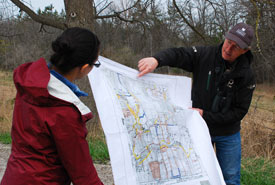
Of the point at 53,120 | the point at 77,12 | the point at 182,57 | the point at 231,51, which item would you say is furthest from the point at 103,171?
the point at 53,120

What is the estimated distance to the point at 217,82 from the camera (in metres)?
2.33

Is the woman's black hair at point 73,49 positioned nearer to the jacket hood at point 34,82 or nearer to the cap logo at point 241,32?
the jacket hood at point 34,82

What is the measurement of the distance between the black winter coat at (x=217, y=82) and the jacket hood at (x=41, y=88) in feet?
3.36

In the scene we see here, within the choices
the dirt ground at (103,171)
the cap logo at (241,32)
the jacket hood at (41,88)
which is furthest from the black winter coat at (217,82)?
the dirt ground at (103,171)

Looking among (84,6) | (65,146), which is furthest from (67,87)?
(84,6)

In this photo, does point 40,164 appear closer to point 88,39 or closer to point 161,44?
point 88,39

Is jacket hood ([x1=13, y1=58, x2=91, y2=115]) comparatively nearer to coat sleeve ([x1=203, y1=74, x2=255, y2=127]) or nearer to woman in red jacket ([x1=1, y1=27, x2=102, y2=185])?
woman in red jacket ([x1=1, y1=27, x2=102, y2=185])

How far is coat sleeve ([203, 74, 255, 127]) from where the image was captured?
2271 millimetres

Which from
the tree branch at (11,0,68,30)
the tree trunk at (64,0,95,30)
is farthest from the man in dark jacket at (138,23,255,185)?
the tree branch at (11,0,68,30)

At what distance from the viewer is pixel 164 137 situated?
6.35 feet

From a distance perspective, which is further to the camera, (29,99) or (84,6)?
Answer: (84,6)

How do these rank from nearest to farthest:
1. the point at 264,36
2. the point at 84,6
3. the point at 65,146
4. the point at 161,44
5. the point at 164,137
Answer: the point at 65,146 → the point at 164,137 → the point at 84,6 → the point at 264,36 → the point at 161,44

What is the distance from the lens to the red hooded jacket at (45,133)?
4.33 feet

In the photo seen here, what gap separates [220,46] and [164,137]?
3.41 feet
